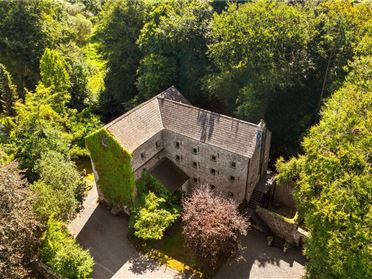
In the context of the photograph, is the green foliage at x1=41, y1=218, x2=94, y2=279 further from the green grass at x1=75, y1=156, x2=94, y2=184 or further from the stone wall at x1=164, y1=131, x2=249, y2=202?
the stone wall at x1=164, y1=131, x2=249, y2=202

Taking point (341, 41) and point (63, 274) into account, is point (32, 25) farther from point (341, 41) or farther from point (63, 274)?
point (341, 41)

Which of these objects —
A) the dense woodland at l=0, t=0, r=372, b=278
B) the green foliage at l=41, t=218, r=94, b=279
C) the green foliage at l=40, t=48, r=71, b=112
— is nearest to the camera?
the dense woodland at l=0, t=0, r=372, b=278

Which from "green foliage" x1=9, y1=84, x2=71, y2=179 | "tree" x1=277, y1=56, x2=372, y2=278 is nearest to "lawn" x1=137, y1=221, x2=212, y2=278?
"tree" x1=277, y1=56, x2=372, y2=278

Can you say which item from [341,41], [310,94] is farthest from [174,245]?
[341,41]

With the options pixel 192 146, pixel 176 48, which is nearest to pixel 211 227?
pixel 192 146

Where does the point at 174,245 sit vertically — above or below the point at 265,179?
below
